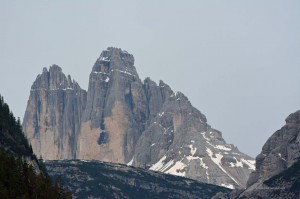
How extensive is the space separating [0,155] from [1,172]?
15362 mm

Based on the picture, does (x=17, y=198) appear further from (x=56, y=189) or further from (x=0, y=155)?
(x=0, y=155)

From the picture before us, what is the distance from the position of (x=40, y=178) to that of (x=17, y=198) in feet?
86.2

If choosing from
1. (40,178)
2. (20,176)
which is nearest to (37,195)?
(20,176)

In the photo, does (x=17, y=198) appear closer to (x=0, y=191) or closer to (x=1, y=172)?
(x=0, y=191)

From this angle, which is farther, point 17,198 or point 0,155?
point 0,155

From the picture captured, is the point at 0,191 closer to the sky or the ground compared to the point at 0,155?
closer to the ground

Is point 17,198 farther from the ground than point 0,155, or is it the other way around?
point 0,155

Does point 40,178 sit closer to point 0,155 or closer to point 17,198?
point 0,155

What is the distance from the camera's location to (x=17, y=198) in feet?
499

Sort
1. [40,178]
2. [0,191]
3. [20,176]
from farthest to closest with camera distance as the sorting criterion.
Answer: [40,178]
[20,176]
[0,191]

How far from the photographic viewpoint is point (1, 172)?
171 metres

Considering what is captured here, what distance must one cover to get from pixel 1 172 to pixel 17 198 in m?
20.0

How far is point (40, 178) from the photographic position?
178250 mm

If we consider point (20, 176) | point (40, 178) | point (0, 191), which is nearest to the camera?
point (0, 191)
